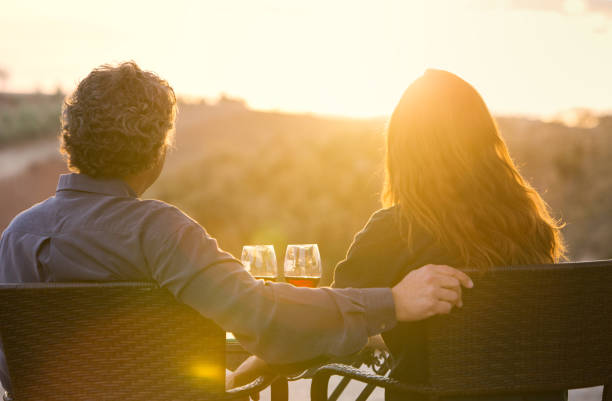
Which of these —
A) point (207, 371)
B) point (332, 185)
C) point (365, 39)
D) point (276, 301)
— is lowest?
point (332, 185)

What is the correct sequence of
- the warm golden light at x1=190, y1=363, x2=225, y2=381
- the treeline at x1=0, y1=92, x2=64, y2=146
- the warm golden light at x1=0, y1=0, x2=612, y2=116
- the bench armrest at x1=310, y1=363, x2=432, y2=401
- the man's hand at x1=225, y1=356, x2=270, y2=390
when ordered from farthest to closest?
the treeline at x1=0, y1=92, x2=64, y2=146, the warm golden light at x1=0, y1=0, x2=612, y2=116, the man's hand at x1=225, y1=356, x2=270, y2=390, the bench armrest at x1=310, y1=363, x2=432, y2=401, the warm golden light at x1=190, y1=363, x2=225, y2=381

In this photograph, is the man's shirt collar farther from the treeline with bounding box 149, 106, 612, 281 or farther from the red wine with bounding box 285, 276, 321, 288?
the treeline with bounding box 149, 106, 612, 281

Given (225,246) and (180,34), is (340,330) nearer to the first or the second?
(225,246)

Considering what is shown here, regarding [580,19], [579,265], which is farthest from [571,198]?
[579,265]

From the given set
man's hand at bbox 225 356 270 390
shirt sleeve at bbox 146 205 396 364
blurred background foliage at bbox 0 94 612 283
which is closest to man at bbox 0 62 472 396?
shirt sleeve at bbox 146 205 396 364

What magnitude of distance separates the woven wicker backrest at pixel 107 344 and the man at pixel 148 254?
2.8 inches

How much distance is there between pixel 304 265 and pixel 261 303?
2.38 feet

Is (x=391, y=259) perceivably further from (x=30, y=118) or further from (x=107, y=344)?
(x=30, y=118)

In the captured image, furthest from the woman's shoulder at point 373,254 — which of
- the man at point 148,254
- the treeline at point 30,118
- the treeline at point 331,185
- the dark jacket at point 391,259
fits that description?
the treeline at point 30,118

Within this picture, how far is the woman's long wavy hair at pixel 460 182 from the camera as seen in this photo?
1.61 m

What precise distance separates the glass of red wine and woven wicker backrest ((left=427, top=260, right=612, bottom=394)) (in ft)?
2.16

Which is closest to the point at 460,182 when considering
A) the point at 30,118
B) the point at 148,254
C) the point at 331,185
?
the point at 148,254

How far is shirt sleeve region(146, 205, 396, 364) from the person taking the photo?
4.27 ft

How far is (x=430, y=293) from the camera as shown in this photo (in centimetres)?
138
